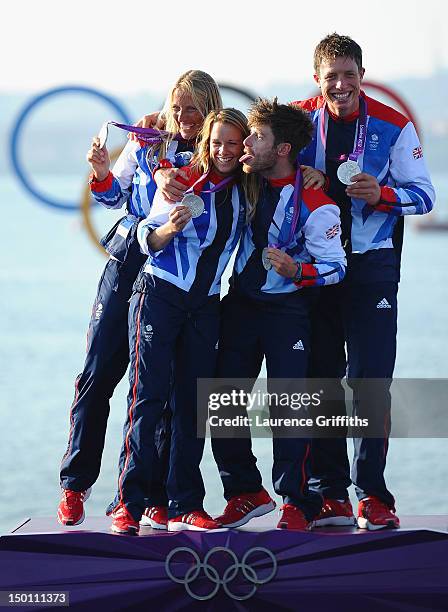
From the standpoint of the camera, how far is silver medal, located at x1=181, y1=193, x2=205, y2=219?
4270 millimetres

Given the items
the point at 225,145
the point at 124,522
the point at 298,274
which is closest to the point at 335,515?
the point at 124,522

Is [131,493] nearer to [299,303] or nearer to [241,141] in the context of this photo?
[299,303]

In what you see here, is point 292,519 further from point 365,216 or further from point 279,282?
point 365,216

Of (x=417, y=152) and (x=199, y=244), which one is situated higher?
(x=417, y=152)

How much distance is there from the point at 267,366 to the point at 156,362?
0.37m

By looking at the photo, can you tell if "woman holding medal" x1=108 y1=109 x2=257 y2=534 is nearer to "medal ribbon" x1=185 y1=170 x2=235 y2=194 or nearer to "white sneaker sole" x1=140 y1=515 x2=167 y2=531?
"medal ribbon" x1=185 y1=170 x2=235 y2=194

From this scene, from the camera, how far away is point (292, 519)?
4359 mm

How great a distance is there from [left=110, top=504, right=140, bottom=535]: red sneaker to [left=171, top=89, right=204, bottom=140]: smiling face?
123 centimetres

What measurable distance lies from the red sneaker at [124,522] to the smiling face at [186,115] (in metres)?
1.23

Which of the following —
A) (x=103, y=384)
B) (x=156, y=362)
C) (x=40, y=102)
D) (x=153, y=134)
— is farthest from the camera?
(x=40, y=102)

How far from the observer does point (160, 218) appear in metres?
4.36

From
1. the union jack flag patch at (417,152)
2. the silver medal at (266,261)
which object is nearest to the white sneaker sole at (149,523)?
the silver medal at (266,261)

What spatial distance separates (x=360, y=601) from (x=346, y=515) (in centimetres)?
40

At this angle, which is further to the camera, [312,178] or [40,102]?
[40,102]
